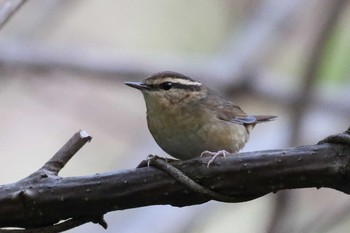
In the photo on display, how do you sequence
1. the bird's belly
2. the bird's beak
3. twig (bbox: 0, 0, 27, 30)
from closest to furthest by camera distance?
twig (bbox: 0, 0, 27, 30), the bird's belly, the bird's beak

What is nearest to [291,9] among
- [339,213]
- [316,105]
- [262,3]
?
[262,3]

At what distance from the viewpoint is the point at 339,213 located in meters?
2.99

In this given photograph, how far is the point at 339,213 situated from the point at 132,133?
7.09 feet

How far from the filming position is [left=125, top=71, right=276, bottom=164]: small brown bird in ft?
8.93

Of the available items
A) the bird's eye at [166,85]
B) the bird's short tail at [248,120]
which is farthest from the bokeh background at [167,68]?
the bird's eye at [166,85]

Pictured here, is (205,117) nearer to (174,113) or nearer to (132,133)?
(174,113)

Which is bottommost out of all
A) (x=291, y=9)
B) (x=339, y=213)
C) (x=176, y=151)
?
(x=339, y=213)

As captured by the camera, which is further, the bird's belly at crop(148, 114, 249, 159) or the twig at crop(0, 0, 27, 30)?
the bird's belly at crop(148, 114, 249, 159)

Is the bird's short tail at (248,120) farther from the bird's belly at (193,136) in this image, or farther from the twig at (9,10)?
the twig at (9,10)

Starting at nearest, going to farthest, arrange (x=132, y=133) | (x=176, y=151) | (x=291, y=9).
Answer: (x=176, y=151)
(x=291, y=9)
(x=132, y=133)

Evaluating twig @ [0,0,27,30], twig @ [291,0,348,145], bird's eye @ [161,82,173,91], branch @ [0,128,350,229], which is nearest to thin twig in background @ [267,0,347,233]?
twig @ [291,0,348,145]

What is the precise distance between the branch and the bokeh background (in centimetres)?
113

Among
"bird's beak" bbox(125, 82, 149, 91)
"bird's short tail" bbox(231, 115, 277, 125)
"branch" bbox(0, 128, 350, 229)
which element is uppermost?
"bird's beak" bbox(125, 82, 149, 91)

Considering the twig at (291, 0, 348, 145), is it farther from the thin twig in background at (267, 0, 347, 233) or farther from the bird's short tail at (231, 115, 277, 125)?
the bird's short tail at (231, 115, 277, 125)
